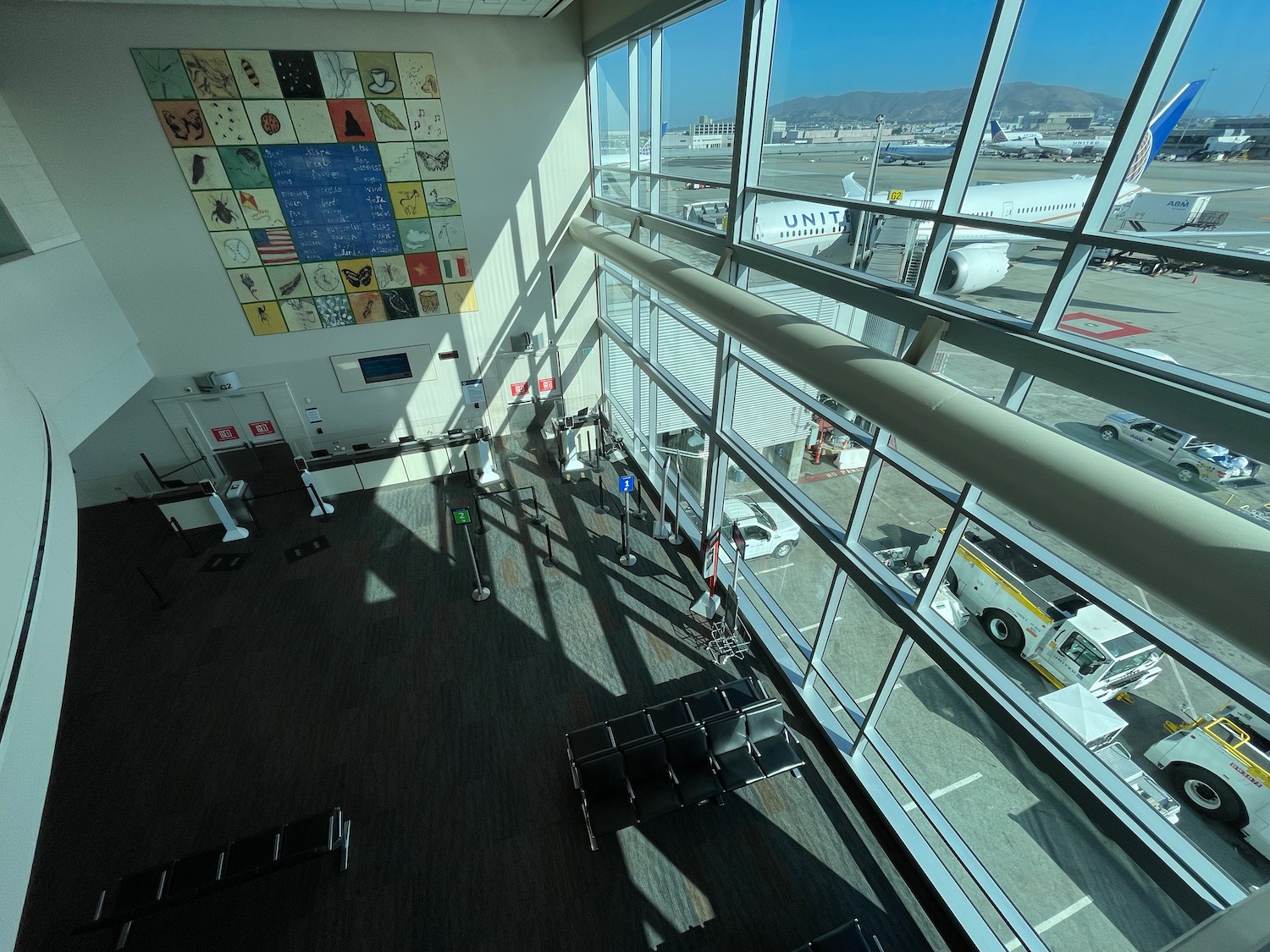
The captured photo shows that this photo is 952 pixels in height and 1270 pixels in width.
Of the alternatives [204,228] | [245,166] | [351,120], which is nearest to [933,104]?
[351,120]

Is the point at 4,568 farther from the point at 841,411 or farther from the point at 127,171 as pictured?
the point at 127,171

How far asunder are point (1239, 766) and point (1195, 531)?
Result: 5.31 ft

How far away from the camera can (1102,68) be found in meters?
2.19

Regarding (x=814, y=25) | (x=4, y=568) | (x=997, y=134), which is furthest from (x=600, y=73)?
(x=4, y=568)

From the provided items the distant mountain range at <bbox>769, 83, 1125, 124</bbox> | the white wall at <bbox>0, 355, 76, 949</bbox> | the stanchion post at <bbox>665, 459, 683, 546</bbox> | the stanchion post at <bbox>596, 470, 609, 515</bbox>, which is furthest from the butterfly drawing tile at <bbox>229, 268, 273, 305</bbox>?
the distant mountain range at <bbox>769, 83, 1125, 124</bbox>

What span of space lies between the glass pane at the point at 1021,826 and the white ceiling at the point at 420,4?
27.3 ft

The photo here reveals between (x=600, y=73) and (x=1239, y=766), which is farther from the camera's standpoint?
(x=600, y=73)

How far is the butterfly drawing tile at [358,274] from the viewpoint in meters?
8.00

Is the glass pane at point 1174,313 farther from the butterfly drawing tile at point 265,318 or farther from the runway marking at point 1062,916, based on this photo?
the butterfly drawing tile at point 265,318

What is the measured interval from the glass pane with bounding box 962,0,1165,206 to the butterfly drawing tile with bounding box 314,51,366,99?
25.4ft

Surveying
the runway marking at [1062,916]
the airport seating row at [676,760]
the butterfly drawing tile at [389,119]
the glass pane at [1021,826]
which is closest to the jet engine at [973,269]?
the glass pane at [1021,826]

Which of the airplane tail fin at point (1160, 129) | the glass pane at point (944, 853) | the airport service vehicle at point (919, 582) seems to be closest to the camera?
the airplane tail fin at point (1160, 129)

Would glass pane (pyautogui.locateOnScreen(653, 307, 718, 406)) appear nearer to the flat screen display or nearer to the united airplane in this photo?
the united airplane

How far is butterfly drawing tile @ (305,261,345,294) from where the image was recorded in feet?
25.9
